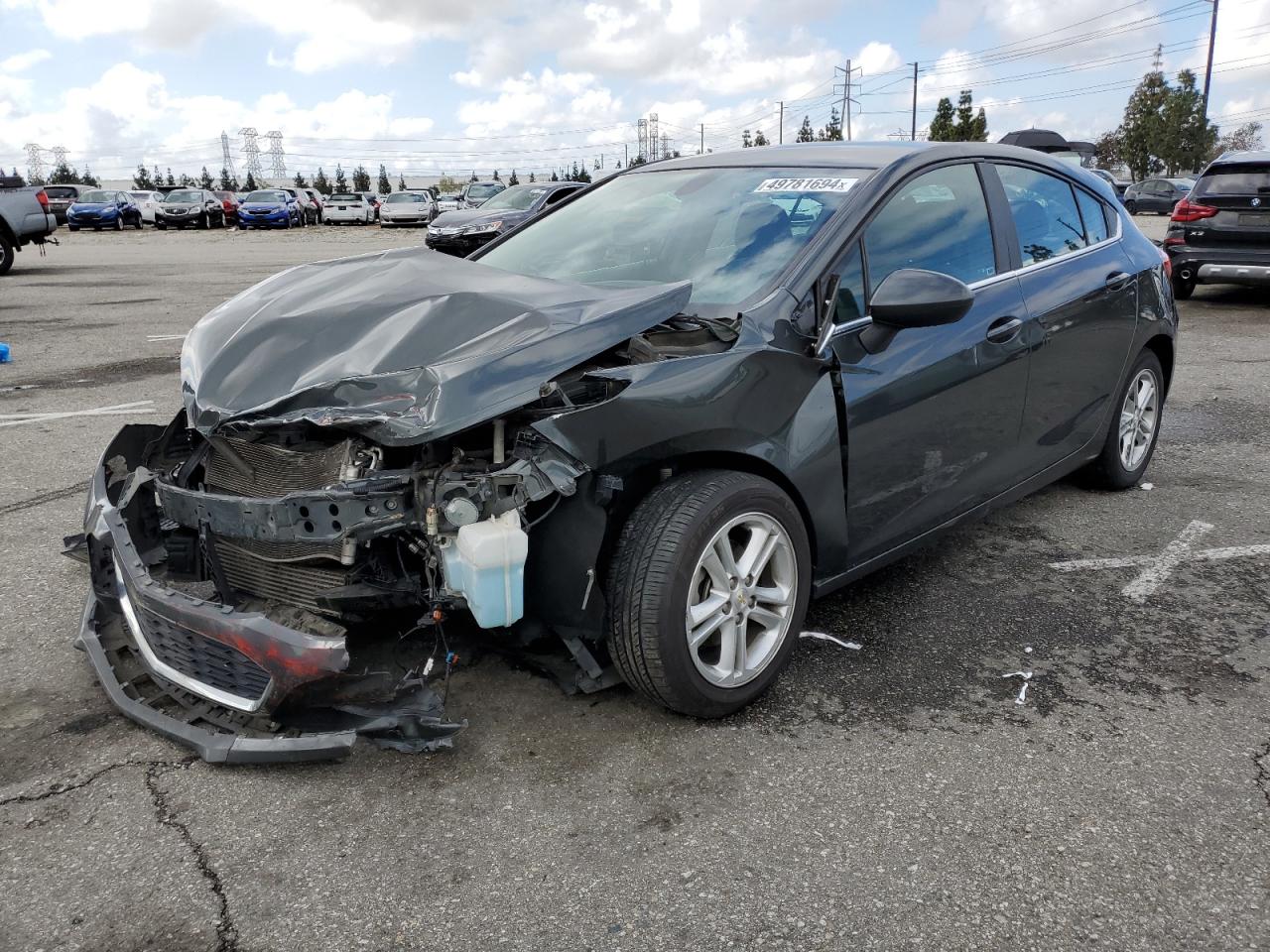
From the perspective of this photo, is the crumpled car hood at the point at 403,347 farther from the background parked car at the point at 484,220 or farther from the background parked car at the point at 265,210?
the background parked car at the point at 265,210

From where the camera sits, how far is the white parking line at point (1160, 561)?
4.02 m

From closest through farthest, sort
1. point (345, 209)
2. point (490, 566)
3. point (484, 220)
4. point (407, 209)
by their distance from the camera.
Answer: point (490, 566), point (484, 220), point (407, 209), point (345, 209)

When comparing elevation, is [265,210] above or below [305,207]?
below

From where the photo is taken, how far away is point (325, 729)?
2672 millimetres

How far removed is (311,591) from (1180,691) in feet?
→ 8.40

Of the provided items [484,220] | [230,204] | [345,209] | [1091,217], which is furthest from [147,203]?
[1091,217]

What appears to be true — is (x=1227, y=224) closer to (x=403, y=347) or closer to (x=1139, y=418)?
(x=1139, y=418)

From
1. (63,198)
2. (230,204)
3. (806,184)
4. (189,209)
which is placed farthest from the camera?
(230,204)

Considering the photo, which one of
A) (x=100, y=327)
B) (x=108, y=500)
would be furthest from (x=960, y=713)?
(x=100, y=327)

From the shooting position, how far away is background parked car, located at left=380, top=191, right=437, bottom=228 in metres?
38.0

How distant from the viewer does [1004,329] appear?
371 centimetres

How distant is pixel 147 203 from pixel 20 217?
25.9m

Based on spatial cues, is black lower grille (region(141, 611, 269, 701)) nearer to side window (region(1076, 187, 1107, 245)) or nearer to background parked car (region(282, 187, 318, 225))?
side window (region(1076, 187, 1107, 245))

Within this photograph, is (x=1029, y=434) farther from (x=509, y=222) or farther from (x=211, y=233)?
(x=211, y=233)
